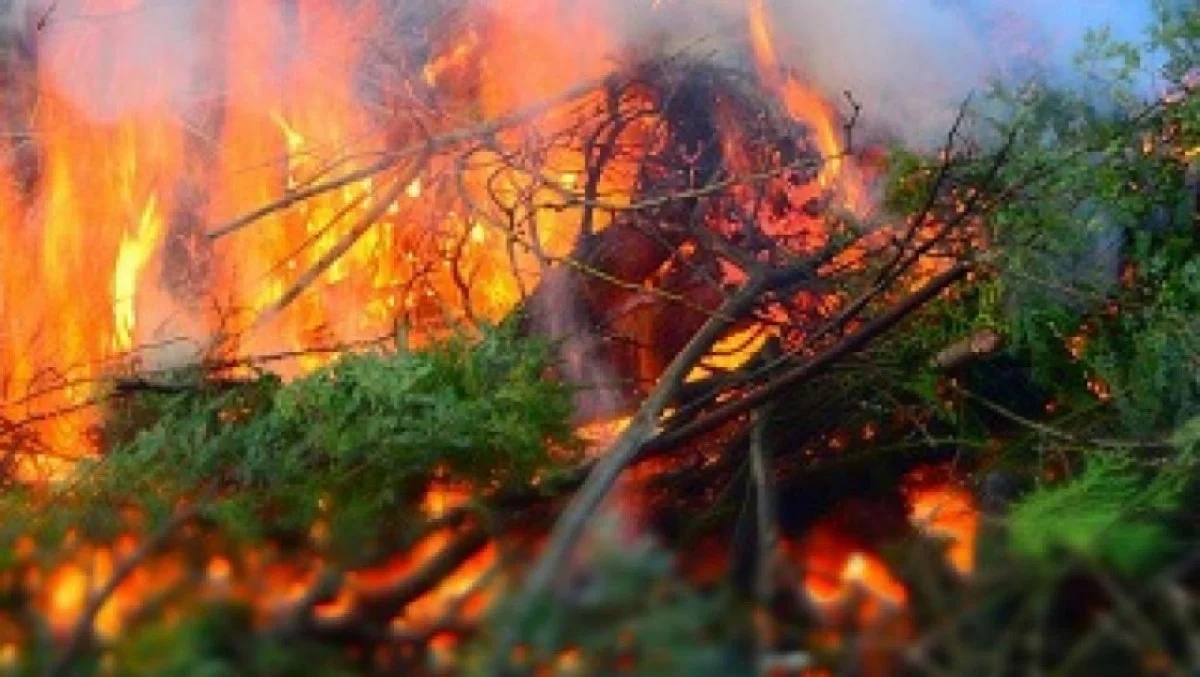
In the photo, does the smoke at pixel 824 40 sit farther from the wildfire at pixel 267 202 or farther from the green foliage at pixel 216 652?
the green foliage at pixel 216 652

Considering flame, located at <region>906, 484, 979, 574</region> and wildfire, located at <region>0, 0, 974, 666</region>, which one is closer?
flame, located at <region>906, 484, 979, 574</region>

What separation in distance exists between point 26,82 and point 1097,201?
9.48ft

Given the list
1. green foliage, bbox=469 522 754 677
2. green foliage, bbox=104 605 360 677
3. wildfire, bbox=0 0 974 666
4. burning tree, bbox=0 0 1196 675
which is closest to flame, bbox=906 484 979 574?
burning tree, bbox=0 0 1196 675

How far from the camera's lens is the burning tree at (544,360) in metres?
0.87

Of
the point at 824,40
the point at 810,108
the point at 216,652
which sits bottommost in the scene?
the point at 216,652

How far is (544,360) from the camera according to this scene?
289cm

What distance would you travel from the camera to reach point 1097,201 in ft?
9.21

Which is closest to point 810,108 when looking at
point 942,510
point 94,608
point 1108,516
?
point 942,510

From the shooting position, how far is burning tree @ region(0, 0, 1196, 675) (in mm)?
867

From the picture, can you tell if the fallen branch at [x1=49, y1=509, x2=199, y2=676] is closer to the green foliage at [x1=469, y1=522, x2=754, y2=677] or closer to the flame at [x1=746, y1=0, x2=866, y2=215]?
the green foliage at [x1=469, y1=522, x2=754, y2=677]

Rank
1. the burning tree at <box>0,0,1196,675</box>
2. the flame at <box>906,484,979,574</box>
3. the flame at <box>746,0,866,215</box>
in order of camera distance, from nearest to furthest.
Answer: the burning tree at <box>0,0,1196,675</box> < the flame at <box>906,484,979,574</box> < the flame at <box>746,0,866,215</box>

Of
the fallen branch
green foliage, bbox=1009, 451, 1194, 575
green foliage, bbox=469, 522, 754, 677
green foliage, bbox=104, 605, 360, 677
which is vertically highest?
the fallen branch

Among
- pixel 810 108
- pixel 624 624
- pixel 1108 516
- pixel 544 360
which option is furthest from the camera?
pixel 810 108

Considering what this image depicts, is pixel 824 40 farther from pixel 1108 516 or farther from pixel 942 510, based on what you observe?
pixel 1108 516
